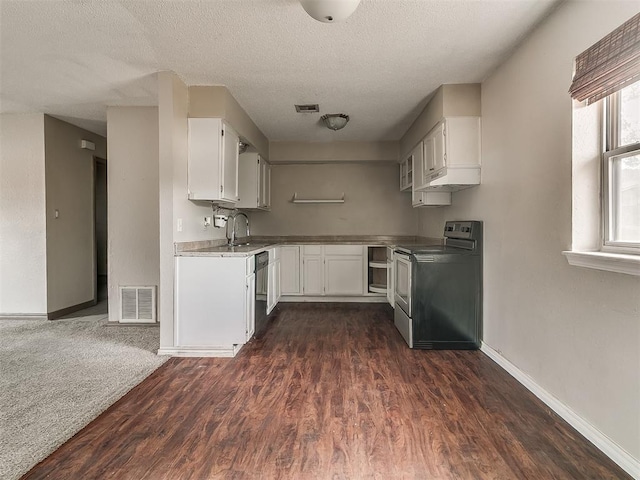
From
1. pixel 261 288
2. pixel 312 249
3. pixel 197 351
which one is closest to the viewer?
pixel 197 351

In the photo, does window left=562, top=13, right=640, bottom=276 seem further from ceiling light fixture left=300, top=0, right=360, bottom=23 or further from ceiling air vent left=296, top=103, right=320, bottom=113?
ceiling air vent left=296, top=103, right=320, bottom=113

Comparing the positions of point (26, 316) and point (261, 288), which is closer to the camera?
point (261, 288)

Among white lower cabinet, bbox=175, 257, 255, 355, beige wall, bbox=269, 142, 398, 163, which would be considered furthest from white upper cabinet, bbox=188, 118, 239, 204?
beige wall, bbox=269, 142, 398, 163

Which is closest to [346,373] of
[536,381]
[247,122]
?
[536,381]

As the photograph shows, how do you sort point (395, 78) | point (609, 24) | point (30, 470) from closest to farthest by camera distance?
point (30, 470), point (609, 24), point (395, 78)

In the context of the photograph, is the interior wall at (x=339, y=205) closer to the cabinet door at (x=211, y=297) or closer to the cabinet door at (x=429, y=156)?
the cabinet door at (x=429, y=156)

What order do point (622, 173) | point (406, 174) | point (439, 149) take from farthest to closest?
point (406, 174) < point (439, 149) < point (622, 173)

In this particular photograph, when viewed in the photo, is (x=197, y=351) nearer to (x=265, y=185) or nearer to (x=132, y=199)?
(x=132, y=199)

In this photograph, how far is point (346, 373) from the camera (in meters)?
2.46

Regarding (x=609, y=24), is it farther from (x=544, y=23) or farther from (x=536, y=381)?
(x=536, y=381)

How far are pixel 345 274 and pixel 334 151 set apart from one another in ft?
6.10

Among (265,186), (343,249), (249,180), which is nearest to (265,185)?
(265,186)

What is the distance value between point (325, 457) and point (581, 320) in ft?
4.93

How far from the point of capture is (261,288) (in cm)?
339
